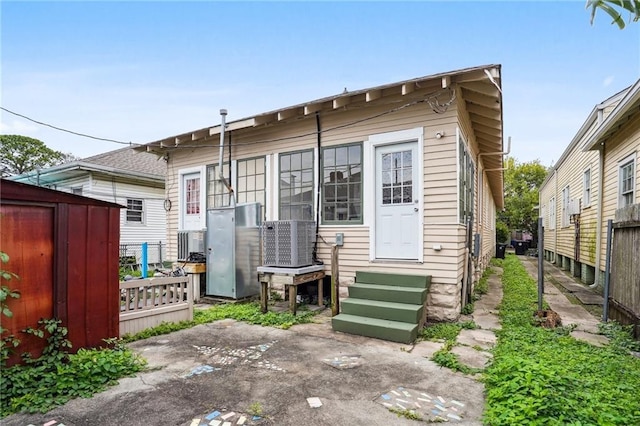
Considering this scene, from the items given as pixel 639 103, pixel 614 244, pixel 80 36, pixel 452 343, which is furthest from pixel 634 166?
pixel 80 36

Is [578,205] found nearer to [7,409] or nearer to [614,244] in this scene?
[614,244]

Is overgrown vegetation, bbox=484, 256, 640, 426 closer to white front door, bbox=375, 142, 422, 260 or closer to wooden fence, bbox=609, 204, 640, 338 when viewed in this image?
wooden fence, bbox=609, 204, 640, 338

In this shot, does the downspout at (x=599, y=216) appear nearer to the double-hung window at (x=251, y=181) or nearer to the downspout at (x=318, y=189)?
the downspout at (x=318, y=189)

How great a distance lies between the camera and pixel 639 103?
19.0 ft

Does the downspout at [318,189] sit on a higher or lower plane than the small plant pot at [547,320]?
higher

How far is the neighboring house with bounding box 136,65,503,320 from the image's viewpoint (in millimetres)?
4898

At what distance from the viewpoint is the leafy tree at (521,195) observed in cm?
2619

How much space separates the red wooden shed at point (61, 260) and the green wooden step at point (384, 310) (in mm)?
2883

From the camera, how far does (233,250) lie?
241 inches

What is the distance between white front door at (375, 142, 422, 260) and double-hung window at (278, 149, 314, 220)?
1337 mm

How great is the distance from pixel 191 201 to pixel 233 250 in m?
2.66

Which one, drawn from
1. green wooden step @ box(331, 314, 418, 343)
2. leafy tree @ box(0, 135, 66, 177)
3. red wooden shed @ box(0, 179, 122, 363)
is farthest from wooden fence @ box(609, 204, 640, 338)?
leafy tree @ box(0, 135, 66, 177)

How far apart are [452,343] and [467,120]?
4.07 metres

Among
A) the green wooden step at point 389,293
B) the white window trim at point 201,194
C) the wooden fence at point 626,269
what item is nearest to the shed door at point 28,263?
the green wooden step at point 389,293
